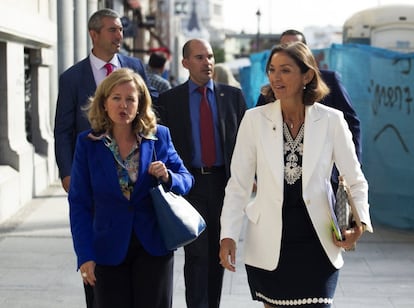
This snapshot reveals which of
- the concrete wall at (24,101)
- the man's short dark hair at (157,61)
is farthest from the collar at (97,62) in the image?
the man's short dark hair at (157,61)

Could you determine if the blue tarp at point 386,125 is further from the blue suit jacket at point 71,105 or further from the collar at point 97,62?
the blue suit jacket at point 71,105

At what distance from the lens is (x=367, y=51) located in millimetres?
9508

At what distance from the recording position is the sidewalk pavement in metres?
6.09

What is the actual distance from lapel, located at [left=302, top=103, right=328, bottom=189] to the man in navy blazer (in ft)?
5.68

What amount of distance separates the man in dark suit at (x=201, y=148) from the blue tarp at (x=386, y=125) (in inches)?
152

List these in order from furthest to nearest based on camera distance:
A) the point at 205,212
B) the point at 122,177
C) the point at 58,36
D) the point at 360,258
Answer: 1. the point at 58,36
2. the point at 360,258
3. the point at 205,212
4. the point at 122,177

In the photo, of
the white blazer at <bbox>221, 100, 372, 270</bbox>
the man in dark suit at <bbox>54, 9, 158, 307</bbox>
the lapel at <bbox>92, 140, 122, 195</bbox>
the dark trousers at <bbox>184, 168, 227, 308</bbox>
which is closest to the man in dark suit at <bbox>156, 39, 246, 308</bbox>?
the dark trousers at <bbox>184, 168, 227, 308</bbox>

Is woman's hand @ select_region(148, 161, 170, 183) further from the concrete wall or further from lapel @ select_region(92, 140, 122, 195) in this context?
the concrete wall

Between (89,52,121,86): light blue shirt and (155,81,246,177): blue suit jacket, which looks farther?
(155,81,246,177): blue suit jacket

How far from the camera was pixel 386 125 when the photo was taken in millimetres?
9102

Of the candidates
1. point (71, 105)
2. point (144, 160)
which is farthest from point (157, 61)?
point (144, 160)

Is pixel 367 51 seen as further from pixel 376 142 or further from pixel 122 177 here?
pixel 122 177

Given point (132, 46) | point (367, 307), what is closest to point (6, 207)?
point (367, 307)

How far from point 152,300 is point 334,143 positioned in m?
1.17
